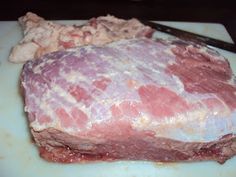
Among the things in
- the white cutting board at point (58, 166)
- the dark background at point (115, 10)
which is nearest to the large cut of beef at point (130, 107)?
the white cutting board at point (58, 166)

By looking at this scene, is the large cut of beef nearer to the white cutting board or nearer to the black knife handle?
the white cutting board

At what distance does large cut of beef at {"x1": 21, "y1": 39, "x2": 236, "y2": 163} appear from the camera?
147 centimetres

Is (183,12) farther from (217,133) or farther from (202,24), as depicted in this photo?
(217,133)

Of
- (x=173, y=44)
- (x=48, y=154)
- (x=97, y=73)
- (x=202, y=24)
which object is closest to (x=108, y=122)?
(x=97, y=73)

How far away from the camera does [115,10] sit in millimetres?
2830

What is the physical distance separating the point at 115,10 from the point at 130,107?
1.49 metres

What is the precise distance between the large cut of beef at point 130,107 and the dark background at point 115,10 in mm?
1193

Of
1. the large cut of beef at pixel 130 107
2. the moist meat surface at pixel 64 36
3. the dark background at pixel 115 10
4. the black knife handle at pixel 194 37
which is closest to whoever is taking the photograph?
the large cut of beef at pixel 130 107

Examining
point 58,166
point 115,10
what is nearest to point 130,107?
point 58,166

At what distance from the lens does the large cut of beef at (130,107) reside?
4.81ft

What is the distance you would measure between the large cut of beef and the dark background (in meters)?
1.19

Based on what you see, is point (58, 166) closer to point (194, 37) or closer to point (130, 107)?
point (130, 107)

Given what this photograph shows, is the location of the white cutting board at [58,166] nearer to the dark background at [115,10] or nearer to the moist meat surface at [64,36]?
the moist meat surface at [64,36]

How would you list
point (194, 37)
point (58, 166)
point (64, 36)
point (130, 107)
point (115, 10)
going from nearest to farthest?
point (130, 107)
point (58, 166)
point (64, 36)
point (194, 37)
point (115, 10)
